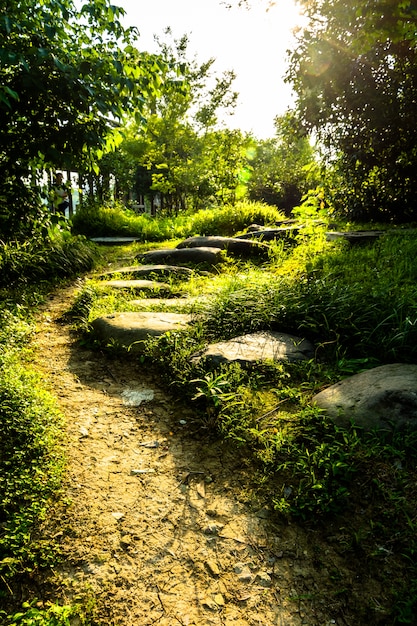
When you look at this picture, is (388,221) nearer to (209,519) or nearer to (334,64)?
(334,64)

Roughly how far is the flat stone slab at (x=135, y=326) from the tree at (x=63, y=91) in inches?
52.6

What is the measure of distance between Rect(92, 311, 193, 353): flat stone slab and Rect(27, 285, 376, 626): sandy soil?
827 mm

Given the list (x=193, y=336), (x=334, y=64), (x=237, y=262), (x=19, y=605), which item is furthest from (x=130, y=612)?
(x=334, y=64)

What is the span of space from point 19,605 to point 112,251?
667 cm

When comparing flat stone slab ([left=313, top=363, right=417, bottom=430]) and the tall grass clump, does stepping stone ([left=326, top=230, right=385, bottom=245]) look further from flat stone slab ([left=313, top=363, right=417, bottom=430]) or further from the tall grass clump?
the tall grass clump

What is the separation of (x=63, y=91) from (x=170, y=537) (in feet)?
10.8

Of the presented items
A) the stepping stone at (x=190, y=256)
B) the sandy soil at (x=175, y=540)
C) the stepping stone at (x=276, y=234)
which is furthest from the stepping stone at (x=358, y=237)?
the sandy soil at (x=175, y=540)

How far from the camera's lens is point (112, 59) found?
3.10 meters

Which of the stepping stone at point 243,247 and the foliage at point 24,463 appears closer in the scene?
the foliage at point 24,463

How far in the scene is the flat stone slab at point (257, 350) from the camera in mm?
2775

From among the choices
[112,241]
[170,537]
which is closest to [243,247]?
[112,241]

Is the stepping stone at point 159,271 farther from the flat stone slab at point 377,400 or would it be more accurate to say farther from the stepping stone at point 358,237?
the flat stone slab at point 377,400

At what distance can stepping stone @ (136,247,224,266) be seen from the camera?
19.2 feet

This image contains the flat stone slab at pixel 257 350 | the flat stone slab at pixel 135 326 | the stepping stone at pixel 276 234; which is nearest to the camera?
the flat stone slab at pixel 257 350
